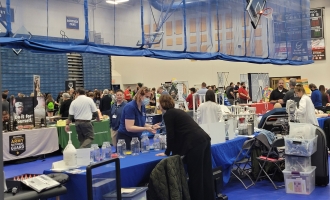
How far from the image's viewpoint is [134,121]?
4598 millimetres

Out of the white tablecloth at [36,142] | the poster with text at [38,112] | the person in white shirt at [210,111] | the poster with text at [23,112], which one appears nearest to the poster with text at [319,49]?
the person in white shirt at [210,111]

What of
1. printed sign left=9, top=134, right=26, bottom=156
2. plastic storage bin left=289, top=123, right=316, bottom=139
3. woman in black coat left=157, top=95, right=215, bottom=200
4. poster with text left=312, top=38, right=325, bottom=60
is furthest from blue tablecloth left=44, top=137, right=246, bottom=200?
poster with text left=312, top=38, right=325, bottom=60

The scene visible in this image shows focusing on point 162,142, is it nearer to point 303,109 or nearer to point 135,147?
point 135,147

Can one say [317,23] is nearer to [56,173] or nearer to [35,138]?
[35,138]

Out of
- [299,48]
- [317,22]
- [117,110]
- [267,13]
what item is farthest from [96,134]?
[317,22]

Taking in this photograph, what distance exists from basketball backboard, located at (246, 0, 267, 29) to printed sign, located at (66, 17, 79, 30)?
17.7 feet

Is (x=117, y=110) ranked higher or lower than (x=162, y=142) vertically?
higher

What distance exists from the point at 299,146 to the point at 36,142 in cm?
507

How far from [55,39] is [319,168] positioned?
403 centimetres

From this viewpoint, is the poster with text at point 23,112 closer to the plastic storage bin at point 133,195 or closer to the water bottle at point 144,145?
the water bottle at point 144,145

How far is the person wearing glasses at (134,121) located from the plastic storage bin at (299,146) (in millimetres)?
1749

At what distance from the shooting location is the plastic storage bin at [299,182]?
5.08 metres

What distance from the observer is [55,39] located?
18.4 ft

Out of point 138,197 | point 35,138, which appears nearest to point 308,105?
point 138,197
